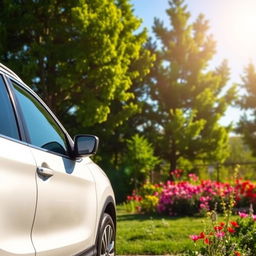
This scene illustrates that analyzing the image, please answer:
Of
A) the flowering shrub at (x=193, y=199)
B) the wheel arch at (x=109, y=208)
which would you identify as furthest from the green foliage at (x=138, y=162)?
the wheel arch at (x=109, y=208)

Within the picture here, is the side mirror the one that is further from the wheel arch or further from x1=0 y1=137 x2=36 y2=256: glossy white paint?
x1=0 y1=137 x2=36 y2=256: glossy white paint

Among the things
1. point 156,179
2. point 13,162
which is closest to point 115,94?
point 156,179

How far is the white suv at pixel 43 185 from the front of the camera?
251 centimetres

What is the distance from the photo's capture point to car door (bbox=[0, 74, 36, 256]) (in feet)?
7.89

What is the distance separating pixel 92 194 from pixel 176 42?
30.0 metres

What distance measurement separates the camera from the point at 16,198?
Result: 8.24ft

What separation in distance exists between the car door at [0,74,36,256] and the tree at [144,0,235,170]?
27.3 m

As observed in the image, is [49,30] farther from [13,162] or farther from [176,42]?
[13,162]

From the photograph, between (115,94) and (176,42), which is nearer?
(115,94)

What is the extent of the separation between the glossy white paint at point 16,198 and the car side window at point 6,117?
92mm

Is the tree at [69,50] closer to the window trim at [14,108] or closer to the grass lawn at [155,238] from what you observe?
the grass lawn at [155,238]

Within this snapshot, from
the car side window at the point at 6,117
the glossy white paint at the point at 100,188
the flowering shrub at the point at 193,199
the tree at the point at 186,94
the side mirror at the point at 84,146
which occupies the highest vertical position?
the tree at the point at 186,94

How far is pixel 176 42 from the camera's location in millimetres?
33156

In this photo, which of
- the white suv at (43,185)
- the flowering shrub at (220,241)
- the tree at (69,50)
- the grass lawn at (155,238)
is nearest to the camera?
the white suv at (43,185)
